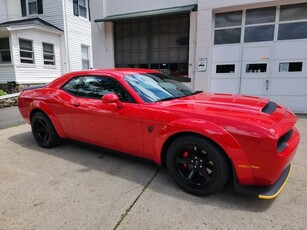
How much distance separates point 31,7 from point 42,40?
3.34 metres

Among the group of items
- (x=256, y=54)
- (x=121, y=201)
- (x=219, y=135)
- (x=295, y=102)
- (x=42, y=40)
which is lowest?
(x=121, y=201)

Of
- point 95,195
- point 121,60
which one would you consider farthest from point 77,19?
point 95,195

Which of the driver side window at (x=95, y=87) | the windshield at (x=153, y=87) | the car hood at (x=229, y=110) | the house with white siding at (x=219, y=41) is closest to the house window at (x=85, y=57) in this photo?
the house with white siding at (x=219, y=41)

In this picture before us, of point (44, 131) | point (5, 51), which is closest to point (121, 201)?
point (44, 131)

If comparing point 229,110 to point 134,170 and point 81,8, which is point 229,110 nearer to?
point 134,170

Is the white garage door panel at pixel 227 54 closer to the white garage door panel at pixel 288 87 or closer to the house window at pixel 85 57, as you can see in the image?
the white garage door panel at pixel 288 87

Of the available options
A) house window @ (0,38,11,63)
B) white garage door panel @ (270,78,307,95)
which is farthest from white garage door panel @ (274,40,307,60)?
house window @ (0,38,11,63)

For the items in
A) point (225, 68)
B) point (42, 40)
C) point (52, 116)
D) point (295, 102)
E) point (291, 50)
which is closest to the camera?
point (52, 116)

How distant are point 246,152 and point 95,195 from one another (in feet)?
5.77

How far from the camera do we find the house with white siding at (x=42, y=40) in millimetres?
11422

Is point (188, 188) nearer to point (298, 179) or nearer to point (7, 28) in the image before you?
point (298, 179)

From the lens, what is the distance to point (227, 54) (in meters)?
7.74

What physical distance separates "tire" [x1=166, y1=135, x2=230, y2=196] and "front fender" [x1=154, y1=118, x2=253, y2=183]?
90 millimetres

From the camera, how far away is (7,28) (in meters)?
10.6
